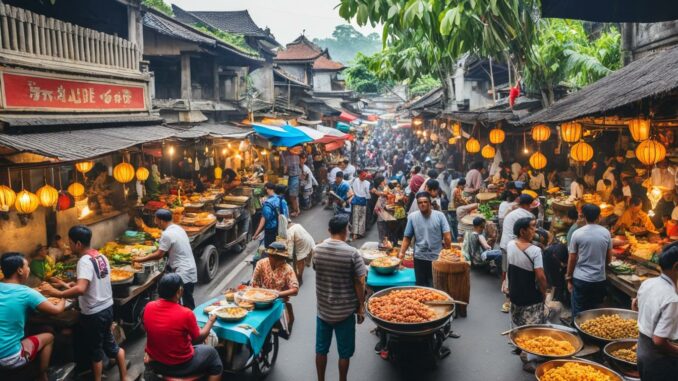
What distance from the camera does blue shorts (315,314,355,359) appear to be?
5973 millimetres

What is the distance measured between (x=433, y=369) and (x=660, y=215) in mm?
7104

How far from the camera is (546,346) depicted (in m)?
5.82

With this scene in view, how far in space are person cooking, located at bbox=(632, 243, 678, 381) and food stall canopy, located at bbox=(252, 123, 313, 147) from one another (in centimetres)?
1275

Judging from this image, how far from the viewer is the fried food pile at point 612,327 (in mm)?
5938

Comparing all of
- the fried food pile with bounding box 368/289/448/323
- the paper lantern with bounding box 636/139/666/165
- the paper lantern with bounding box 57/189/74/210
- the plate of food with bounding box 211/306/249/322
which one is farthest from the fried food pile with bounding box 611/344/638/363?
the paper lantern with bounding box 57/189/74/210

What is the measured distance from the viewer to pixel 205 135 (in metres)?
11.6

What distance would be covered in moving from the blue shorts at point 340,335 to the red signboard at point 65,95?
245 inches

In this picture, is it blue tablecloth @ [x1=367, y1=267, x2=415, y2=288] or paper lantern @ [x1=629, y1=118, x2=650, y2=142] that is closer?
blue tablecloth @ [x1=367, y1=267, x2=415, y2=288]

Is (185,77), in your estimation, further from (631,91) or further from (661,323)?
(661,323)

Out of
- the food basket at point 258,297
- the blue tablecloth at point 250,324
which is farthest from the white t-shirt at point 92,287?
the food basket at point 258,297

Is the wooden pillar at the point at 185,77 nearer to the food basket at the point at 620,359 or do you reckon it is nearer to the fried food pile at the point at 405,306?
the fried food pile at the point at 405,306

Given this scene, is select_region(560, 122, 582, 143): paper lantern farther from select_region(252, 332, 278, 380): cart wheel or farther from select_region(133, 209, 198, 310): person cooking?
select_region(133, 209, 198, 310): person cooking

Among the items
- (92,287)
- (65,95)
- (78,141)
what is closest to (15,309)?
(92,287)

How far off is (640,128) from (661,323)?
17.3 feet
